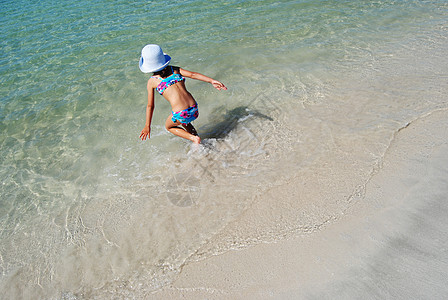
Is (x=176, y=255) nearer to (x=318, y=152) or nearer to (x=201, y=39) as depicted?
(x=318, y=152)

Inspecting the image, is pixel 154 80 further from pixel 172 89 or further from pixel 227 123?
pixel 227 123

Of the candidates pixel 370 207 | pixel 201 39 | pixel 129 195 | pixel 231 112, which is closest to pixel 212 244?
pixel 129 195

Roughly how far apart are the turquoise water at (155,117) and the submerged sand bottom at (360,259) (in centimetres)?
32

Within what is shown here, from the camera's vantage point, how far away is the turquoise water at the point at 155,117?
3.32 meters

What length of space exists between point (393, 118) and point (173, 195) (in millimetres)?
3207

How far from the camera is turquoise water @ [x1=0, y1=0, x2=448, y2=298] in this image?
3.32 m

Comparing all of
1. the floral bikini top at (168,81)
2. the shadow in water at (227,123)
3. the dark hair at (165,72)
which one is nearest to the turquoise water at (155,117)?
the shadow in water at (227,123)

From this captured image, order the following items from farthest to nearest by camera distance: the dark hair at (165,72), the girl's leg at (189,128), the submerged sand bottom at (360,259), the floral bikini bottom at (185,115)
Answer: the girl's leg at (189,128) → the floral bikini bottom at (185,115) → the dark hair at (165,72) → the submerged sand bottom at (360,259)

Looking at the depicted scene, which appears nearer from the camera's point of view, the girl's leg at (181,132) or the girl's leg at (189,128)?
the girl's leg at (181,132)

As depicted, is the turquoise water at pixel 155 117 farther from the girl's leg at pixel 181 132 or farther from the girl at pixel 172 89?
the girl at pixel 172 89

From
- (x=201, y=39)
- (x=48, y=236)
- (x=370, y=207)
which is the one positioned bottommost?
(x=48, y=236)

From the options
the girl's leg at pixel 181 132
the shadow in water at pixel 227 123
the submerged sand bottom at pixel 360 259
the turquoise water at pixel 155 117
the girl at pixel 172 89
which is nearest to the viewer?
the submerged sand bottom at pixel 360 259

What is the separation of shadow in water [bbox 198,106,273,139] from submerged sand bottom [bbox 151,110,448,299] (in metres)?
2.16

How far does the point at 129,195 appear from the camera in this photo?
154 inches
